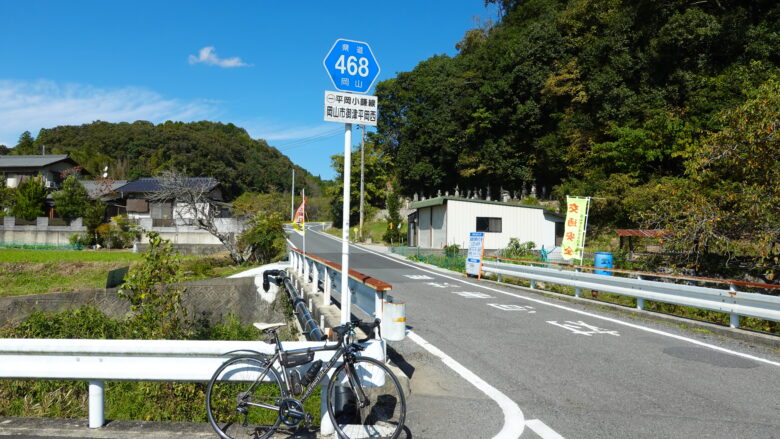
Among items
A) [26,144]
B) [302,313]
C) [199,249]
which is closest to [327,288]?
[302,313]

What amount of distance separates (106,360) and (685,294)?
9.09m

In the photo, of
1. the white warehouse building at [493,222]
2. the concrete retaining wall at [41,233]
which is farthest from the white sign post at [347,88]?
the concrete retaining wall at [41,233]

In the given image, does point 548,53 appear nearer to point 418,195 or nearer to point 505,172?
point 505,172

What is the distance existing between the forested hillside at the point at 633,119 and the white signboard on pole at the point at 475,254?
498 cm

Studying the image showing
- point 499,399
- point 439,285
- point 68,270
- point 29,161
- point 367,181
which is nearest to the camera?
point 499,399

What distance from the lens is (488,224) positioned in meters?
31.3

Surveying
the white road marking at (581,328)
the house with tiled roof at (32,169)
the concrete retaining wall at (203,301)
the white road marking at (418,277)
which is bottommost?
the concrete retaining wall at (203,301)

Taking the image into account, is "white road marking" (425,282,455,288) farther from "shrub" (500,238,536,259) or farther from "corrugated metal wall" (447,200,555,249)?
"corrugated metal wall" (447,200,555,249)

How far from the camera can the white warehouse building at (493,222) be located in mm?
30875

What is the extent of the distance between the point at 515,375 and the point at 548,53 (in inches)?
1580

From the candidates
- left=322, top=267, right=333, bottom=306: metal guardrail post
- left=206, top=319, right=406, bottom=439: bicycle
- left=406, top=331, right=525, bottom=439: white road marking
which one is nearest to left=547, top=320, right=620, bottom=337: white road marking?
left=406, top=331, right=525, bottom=439: white road marking

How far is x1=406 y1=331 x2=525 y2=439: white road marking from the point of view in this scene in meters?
3.88

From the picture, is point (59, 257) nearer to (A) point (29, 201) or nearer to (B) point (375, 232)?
(A) point (29, 201)

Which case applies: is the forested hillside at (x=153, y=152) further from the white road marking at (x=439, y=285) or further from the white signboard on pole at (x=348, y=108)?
the white signboard on pole at (x=348, y=108)
